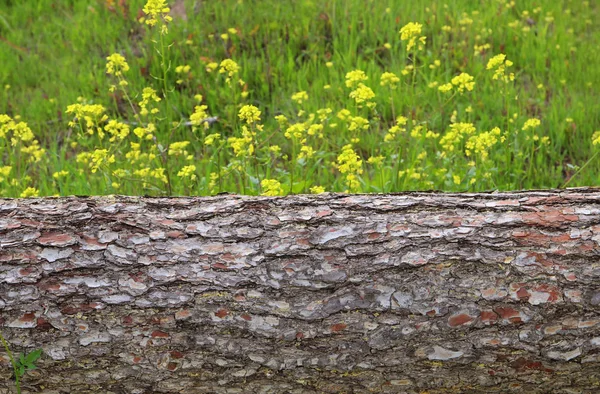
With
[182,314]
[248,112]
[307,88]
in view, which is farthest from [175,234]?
[307,88]

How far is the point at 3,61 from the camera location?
577cm

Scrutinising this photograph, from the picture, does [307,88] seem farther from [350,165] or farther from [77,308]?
[77,308]

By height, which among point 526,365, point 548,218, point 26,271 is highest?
point 548,218

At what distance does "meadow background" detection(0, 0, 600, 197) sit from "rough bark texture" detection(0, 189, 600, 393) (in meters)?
1.29

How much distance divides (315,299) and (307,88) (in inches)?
115

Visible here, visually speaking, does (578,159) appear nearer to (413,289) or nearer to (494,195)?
(494,195)

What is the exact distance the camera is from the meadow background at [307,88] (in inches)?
168

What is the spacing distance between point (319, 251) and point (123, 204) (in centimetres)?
73

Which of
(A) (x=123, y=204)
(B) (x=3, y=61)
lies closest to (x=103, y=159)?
(A) (x=123, y=204)

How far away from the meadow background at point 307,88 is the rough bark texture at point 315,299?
1.29 metres

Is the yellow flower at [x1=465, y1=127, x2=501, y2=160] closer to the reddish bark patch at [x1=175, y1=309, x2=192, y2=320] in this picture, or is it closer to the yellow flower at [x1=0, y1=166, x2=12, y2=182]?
the reddish bark patch at [x1=175, y1=309, x2=192, y2=320]

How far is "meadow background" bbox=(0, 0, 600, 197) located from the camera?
14.0ft

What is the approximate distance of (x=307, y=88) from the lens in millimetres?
5188

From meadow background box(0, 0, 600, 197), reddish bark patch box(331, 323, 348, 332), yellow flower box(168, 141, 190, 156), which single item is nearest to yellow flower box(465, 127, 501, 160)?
meadow background box(0, 0, 600, 197)
